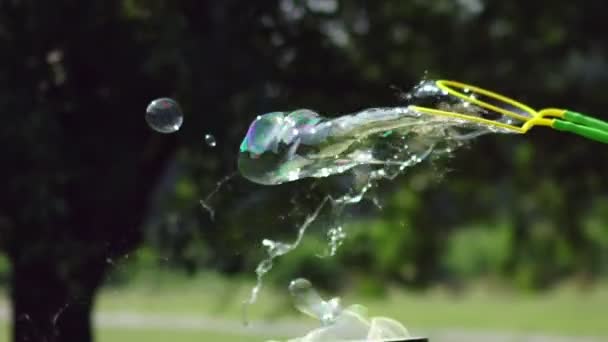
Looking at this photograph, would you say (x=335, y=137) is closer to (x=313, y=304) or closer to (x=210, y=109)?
(x=313, y=304)

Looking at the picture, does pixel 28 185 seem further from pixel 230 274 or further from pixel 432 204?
pixel 432 204

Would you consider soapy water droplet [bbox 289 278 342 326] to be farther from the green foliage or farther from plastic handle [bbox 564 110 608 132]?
the green foliage

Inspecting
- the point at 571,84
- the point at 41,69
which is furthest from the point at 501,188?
the point at 41,69

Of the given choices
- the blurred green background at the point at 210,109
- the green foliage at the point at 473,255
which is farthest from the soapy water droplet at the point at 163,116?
the green foliage at the point at 473,255

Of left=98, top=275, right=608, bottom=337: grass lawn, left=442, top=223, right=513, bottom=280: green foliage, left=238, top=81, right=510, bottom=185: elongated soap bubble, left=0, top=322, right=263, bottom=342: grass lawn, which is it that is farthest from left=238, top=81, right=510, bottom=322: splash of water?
left=442, top=223, right=513, bottom=280: green foliage

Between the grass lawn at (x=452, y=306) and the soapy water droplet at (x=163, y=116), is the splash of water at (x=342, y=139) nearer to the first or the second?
the soapy water droplet at (x=163, y=116)

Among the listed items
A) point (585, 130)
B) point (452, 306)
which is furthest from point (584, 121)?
A: point (452, 306)
